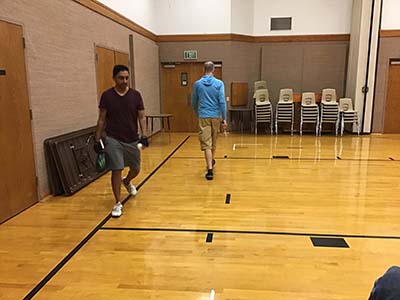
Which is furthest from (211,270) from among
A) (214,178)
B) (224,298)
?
(214,178)

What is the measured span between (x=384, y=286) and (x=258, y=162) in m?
5.08

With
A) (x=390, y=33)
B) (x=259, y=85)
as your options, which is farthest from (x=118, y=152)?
(x=390, y=33)

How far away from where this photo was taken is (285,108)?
31.6 feet

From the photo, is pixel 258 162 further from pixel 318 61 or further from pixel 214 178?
pixel 318 61

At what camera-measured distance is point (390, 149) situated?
734cm

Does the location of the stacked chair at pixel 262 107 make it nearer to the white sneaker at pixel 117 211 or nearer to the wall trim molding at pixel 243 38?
the wall trim molding at pixel 243 38

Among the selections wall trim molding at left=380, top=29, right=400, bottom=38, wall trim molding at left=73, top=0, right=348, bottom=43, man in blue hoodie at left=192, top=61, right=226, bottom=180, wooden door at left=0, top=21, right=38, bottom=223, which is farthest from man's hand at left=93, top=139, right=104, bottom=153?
wall trim molding at left=380, top=29, right=400, bottom=38

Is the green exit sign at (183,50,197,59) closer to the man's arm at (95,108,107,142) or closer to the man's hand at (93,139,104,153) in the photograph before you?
the man's arm at (95,108,107,142)

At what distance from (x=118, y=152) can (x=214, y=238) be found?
50.7 inches

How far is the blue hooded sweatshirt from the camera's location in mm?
4902

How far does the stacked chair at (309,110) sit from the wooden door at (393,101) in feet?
6.11

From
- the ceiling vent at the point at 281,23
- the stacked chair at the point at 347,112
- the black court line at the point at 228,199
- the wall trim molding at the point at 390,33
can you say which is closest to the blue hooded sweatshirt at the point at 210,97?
the black court line at the point at 228,199

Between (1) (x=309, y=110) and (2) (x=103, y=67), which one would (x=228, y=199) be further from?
(1) (x=309, y=110)

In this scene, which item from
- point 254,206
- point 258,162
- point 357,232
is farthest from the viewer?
point 258,162
